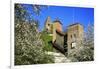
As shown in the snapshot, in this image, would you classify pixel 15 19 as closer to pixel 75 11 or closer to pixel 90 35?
pixel 75 11

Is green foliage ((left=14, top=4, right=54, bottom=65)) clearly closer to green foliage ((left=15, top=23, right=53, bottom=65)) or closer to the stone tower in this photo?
green foliage ((left=15, top=23, right=53, bottom=65))

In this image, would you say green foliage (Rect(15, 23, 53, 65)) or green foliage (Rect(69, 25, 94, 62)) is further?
green foliage (Rect(69, 25, 94, 62))

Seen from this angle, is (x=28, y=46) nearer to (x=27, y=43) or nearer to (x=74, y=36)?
(x=27, y=43)

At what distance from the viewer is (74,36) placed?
248 centimetres

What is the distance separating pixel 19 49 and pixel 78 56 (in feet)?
2.45

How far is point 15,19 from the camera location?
86.6 inches

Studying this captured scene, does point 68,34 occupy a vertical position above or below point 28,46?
above

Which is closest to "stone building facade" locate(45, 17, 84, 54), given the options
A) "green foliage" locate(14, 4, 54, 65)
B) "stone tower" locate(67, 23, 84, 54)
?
"stone tower" locate(67, 23, 84, 54)

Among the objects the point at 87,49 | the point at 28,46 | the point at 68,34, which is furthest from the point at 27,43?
the point at 87,49

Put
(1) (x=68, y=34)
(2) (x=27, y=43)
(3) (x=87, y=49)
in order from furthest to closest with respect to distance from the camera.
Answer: (3) (x=87, y=49), (1) (x=68, y=34), (2) (x=27, y=43)

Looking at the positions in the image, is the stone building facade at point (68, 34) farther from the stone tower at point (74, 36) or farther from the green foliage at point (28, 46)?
the green foliage at point (28, 46)

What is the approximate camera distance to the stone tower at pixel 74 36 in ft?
8.05

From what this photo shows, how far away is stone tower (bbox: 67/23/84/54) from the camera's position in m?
2.45
